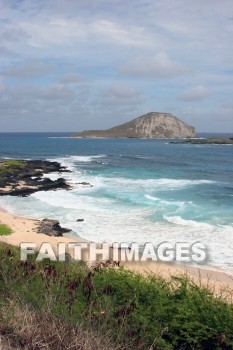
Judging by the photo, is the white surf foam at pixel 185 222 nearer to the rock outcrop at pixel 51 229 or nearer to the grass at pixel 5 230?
the rock outcrop at pixel 51 229

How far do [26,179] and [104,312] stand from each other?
140 ft

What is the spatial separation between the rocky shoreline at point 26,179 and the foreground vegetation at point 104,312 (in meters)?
30.6

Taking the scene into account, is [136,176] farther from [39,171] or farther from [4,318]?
[4,318]

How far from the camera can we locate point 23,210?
32.1 m

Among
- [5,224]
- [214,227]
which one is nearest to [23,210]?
[5,224]

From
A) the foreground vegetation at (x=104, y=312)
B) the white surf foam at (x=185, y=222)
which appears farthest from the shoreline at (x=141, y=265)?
the white surf foam at (x=185, y=222)

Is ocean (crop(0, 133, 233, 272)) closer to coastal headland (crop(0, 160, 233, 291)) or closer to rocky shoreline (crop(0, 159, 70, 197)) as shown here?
coastal headland (crop(0, 160, 233, 291))

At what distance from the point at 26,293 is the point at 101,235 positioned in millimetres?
16268

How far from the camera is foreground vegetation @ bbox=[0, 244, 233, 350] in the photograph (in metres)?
6.19

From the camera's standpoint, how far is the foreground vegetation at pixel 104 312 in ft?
20.3

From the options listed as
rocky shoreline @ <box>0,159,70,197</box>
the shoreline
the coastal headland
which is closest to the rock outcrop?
the coastal headland

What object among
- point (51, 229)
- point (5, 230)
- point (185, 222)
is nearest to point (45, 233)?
point (51, 229)

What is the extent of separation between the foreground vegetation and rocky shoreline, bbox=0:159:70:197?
30.6m

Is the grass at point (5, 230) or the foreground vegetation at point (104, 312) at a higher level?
the foreground vegetation at point (104, 312)
